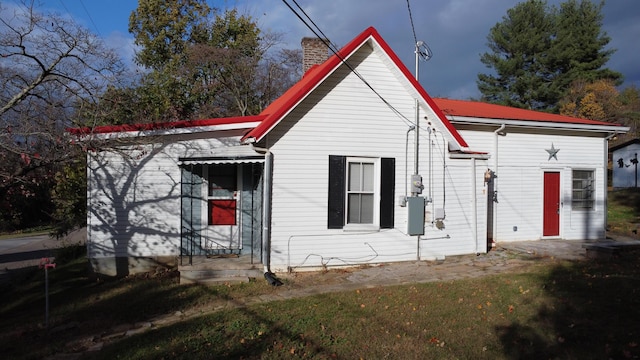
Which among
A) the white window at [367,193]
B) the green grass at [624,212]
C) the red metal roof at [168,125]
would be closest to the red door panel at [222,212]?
the red metal roof at [168,125]

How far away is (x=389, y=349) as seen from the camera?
16.9ft

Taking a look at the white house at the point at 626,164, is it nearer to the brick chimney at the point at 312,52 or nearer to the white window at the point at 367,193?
the brick chimney at the point at 312,52

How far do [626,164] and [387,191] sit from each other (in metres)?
31.9

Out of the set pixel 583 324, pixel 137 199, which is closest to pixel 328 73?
pixel 137 199

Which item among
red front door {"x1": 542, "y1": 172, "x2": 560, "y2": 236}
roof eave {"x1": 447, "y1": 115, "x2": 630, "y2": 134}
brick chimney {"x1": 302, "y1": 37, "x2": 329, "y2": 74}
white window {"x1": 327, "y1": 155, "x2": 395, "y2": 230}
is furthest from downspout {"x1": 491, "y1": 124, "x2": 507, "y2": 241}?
brick chimney {"x1": 302, "y1": 37, "x2": 329, "y2": 74}

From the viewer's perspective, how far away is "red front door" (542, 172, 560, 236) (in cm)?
1267

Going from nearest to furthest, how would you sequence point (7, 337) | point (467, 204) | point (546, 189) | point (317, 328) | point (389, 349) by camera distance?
point (389, 349) → point (317, 328) → point (7, 337) → point (467, 204) → point (546, 189)

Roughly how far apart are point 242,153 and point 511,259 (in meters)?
6.74

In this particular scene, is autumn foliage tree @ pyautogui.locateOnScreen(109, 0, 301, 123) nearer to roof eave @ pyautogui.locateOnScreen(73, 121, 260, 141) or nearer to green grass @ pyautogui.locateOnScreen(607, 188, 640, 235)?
roof eave @ pyautogui.locateOnScreen(73, 121, 260, 141)

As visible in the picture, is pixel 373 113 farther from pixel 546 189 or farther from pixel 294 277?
pixel 546 189

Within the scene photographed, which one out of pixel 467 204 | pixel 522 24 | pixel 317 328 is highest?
pixel 522 24

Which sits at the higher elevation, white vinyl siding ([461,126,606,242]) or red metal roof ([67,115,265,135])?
red metal roof ([67,115,265,135])

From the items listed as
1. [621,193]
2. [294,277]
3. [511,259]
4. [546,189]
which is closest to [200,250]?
[294,277]

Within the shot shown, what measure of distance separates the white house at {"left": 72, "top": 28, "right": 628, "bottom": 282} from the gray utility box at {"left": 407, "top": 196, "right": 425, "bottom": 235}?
0.02 m
